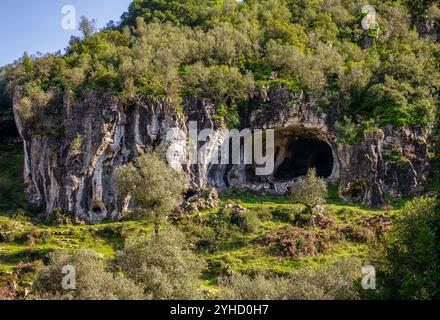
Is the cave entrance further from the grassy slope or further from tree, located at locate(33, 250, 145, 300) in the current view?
tree, located at locate(33, 250, 145, 300)

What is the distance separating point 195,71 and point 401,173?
24155 mm

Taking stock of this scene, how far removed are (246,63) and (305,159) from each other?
1371 cm

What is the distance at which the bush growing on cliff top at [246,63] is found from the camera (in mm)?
61500

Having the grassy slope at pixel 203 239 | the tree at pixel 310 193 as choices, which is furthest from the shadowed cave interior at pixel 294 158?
the tree at pixel 310 193

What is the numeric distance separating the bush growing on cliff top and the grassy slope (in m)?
12.5

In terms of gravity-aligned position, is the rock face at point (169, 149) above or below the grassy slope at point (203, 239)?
above

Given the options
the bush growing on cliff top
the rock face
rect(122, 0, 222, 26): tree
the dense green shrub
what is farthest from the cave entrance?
the dense green shrub

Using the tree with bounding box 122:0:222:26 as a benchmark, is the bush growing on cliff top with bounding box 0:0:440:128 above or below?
below

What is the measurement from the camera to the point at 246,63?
232 ft

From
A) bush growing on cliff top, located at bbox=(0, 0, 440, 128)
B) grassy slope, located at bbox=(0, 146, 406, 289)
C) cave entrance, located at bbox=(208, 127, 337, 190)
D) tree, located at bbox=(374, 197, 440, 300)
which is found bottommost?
grassy slope, located at bbox=(0, 146, 406, 289)

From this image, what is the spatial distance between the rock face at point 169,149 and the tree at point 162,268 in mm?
18561

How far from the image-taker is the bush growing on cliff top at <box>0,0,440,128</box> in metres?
61.5

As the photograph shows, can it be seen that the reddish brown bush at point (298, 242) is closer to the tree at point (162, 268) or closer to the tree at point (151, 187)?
the tree at point (151, 187)
